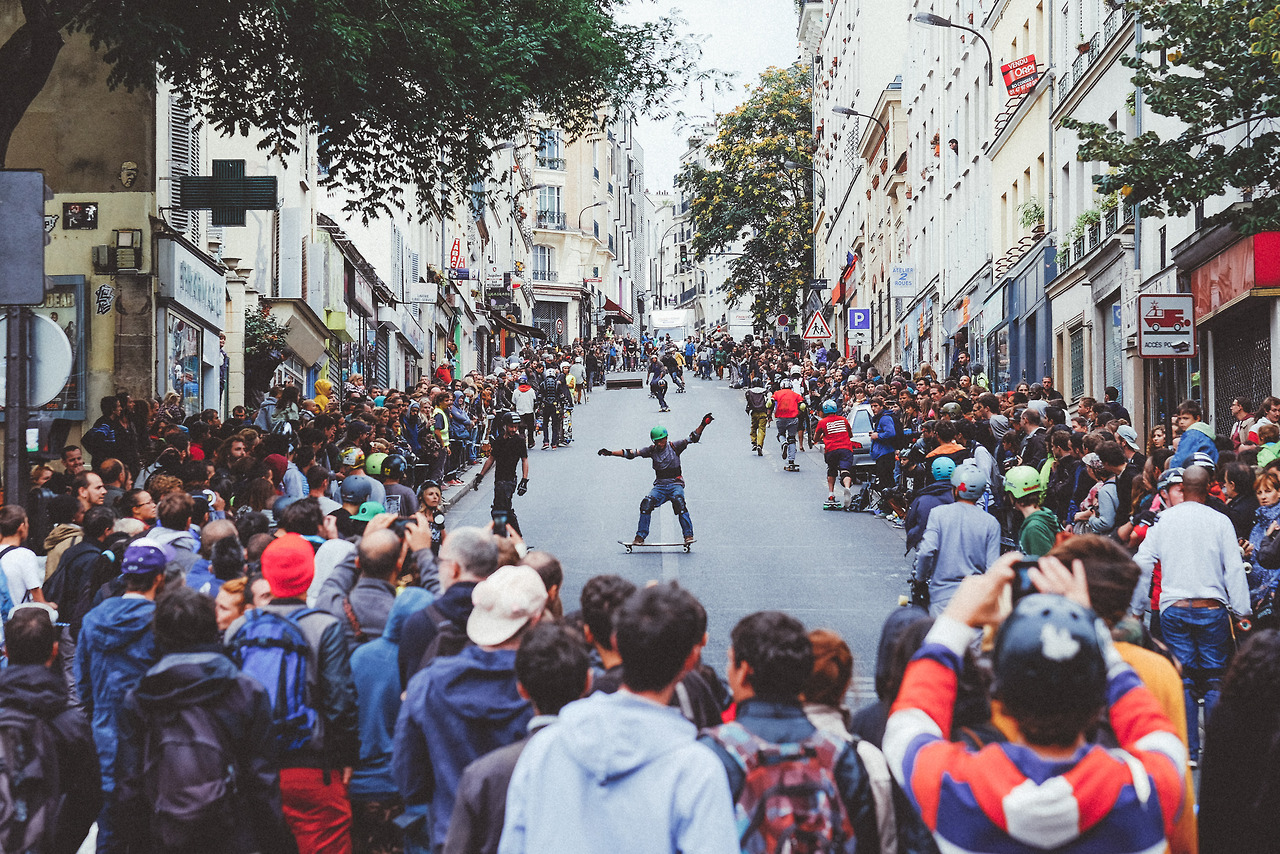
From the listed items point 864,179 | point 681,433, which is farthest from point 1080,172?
point 864,179

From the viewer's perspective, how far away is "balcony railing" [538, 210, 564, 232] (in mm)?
95875

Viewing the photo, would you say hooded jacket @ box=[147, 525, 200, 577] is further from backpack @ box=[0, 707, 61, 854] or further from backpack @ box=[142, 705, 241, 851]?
backpack @ box=[142, 705, 241, 851]

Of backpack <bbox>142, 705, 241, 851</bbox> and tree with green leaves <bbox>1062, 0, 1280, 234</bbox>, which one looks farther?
tree with green leaves <bbox>1062, 0, 1280, 234</bbox>

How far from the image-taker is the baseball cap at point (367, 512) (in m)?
10.2

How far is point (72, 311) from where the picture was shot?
20703mm

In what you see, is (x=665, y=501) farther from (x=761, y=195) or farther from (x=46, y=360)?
(x=761, y=195)

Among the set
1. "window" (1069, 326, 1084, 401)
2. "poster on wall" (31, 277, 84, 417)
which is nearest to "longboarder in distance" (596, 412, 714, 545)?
"poster on wall" (31, 277, 84, 417)

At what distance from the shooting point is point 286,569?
622 centimetres

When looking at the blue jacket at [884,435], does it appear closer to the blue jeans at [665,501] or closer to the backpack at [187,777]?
the blue jeans at [665,501]

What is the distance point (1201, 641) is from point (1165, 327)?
22.0ft

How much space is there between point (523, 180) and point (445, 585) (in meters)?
75.9

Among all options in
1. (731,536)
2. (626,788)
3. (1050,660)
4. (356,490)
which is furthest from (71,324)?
(1050,660)

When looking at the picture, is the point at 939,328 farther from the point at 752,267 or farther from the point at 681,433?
the point at 752,267

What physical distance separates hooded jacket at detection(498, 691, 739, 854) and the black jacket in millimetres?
2585
